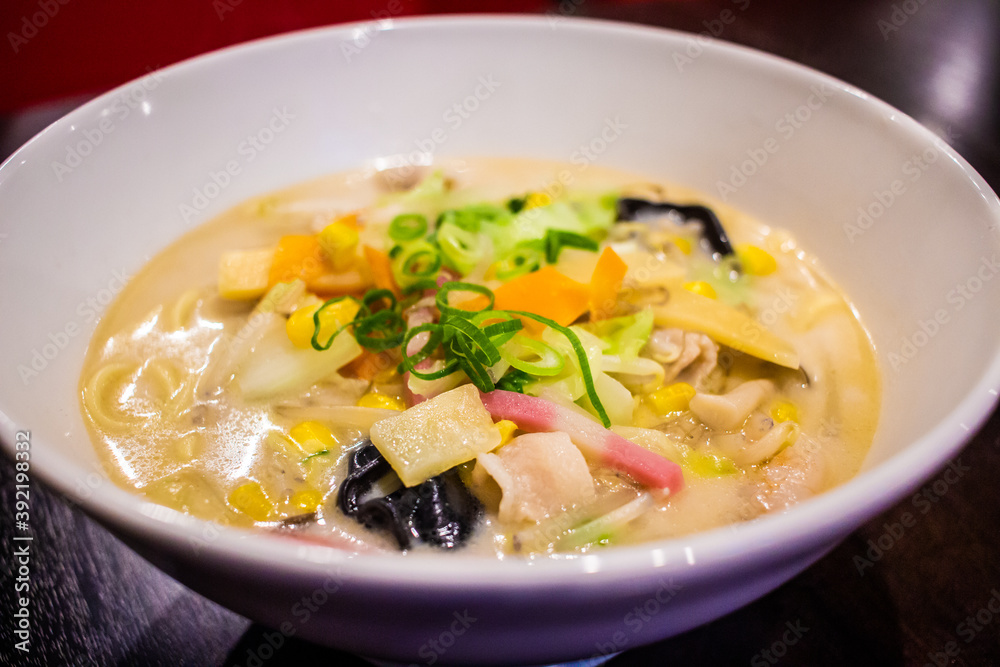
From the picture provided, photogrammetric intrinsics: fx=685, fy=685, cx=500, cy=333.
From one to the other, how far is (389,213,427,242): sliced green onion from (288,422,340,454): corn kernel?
63cm

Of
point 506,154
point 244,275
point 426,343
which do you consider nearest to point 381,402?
point 426,343

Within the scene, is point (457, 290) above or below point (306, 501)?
above

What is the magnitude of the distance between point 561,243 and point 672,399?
0.53 meters

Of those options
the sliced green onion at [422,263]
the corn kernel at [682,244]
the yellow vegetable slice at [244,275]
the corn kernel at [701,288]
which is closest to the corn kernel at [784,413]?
the corn kernel at [701,288]

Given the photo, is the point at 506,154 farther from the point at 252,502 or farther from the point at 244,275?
the point at 252,502

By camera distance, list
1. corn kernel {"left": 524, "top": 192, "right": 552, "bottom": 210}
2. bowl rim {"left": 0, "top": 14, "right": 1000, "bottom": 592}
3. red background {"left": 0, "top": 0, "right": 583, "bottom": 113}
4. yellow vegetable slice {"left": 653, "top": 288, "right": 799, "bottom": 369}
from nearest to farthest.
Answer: bowl rim {"left": 0, "top": 14, "right": 1000, "bottom": 592}
yellow vegetable slice {"left": 653, "top": 288, "right": 799, "bottom": 369}
corn kernel {"left": 524, "top": 192, "right": 552, "bottom": 210}
red background {"left": 0, "top": 0, "right": 583, "bottom": 113}

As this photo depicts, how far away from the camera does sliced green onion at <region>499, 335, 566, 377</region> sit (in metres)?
1.38

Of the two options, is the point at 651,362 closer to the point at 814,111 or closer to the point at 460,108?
the point at 814,111

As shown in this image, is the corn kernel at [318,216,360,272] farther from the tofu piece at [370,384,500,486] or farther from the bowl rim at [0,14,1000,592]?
the bowl rim at [0,14,1000,592]

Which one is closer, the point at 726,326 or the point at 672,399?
the point at 672,399

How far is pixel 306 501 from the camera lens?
4.19ft

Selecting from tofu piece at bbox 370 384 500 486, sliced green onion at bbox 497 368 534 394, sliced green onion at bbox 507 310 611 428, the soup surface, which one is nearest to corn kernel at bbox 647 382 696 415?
the soup surface

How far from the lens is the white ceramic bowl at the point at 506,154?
76 cm

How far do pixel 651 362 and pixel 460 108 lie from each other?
1.27 metres
